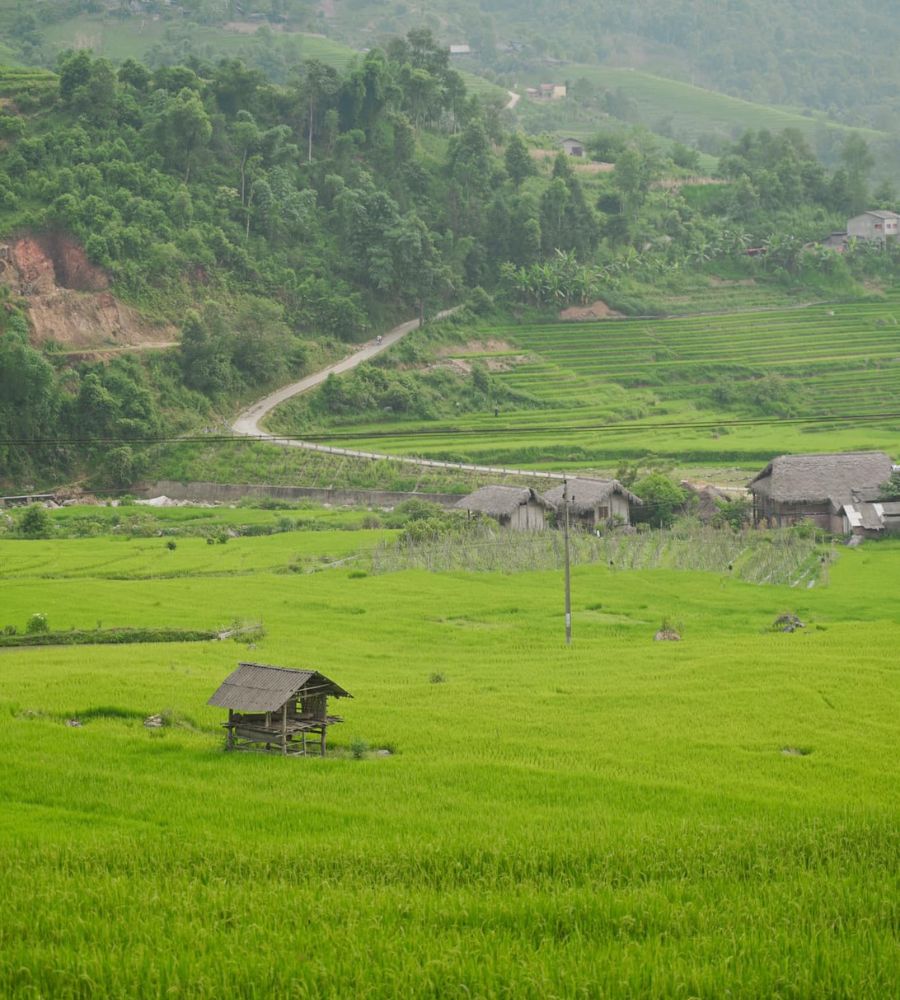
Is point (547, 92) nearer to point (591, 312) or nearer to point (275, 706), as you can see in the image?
point (591, 312)

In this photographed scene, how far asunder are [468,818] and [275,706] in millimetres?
3968

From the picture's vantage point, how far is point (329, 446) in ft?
190

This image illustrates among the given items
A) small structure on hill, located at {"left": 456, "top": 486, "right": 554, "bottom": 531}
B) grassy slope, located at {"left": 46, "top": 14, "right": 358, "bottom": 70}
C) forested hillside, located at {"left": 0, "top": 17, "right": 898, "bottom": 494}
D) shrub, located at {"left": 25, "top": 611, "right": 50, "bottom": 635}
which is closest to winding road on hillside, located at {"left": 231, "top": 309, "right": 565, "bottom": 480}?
forested hillside, located at {"left": 0, "top": 17, "right": 898, "bottom": 494}

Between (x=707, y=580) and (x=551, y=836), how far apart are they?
21.6 meters

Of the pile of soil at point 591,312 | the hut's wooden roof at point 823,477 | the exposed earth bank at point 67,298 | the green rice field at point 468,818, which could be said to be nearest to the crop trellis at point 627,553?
the hut's wooden roof at point 823,477

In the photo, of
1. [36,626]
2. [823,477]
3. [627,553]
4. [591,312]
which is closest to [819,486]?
[823,477]

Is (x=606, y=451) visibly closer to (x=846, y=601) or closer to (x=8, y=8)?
(x=846, y=601)

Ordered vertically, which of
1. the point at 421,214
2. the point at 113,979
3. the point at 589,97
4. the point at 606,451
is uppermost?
the point at 589,97

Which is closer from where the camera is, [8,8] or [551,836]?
[551,836]

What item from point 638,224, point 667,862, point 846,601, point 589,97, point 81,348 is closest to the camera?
point 667,862

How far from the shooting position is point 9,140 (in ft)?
224

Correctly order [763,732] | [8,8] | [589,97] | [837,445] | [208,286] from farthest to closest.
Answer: [589,97]
[8,8]
[208,286]
[837,445]
[763,732]

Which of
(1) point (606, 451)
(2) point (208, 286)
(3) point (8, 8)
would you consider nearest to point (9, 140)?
(2) point (208, 286)

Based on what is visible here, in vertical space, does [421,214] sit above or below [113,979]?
above
